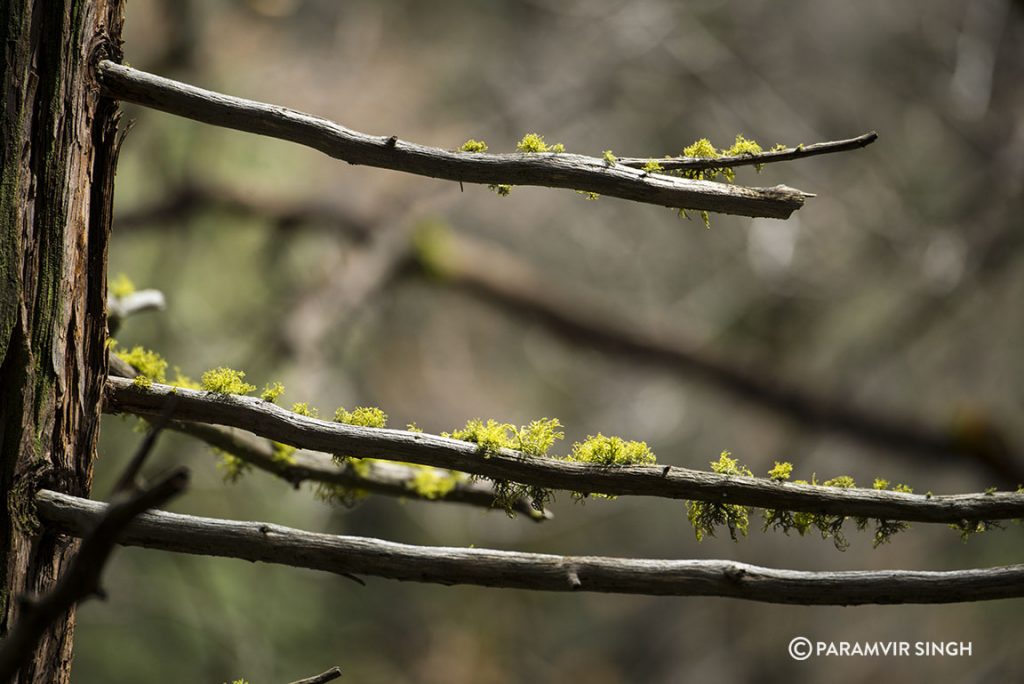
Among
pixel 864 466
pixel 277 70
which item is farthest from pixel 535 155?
pixel 864 466

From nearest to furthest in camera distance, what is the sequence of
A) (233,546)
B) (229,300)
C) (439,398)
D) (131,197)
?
(233,546)
(131,197)
(229,300)
(439,398)

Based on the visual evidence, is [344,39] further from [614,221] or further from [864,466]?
[864,466]

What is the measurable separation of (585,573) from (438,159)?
0.52m

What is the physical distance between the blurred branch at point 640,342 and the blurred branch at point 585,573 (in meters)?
2.87

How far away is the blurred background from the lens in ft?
12.7

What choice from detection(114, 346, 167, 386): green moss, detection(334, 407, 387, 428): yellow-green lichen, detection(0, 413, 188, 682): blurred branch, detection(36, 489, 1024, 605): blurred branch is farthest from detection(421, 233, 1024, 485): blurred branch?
detection(0, 413, 188, 682): blurred branch

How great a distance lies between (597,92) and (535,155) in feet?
13.4

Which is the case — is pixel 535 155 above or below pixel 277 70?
below

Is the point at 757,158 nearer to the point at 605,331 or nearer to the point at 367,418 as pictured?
the point at 367,418

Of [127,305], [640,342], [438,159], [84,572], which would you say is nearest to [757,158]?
[438,159]

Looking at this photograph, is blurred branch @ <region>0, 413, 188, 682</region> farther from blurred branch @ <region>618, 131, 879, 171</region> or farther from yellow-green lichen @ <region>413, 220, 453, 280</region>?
yellow-green lichen @ <region>413, 220, 453, 280</region>

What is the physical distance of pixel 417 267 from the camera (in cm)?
382

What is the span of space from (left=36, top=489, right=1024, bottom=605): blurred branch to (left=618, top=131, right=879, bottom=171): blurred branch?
47 centimetres

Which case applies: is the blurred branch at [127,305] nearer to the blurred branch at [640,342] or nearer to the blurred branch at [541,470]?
the blurred branch at [541,470]
